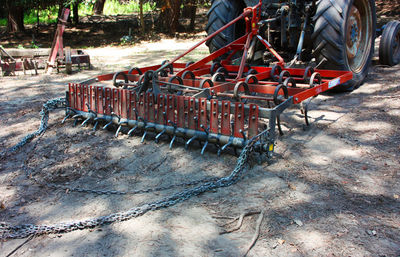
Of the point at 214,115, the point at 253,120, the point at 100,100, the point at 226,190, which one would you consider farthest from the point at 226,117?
the point at 100,100

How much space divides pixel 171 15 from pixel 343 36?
11422 mm

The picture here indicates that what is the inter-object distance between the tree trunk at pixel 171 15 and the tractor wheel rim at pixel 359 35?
1027cm

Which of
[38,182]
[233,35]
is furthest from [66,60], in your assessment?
[38,182]

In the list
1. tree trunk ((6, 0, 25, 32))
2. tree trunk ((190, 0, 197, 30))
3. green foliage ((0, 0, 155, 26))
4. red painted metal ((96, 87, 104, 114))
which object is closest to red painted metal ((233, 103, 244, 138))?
red painted metal ((96, 87, 104, 114))

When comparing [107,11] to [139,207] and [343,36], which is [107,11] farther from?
[139,207]

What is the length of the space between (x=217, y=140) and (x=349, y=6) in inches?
118

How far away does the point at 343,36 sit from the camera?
5.04 meters

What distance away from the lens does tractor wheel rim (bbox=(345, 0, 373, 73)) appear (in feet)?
18.6

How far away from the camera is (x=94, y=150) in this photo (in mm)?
4059

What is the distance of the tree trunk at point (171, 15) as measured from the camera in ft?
50.2

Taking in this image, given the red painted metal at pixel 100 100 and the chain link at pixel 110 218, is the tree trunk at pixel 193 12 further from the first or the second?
the chain link at pixel 110 218

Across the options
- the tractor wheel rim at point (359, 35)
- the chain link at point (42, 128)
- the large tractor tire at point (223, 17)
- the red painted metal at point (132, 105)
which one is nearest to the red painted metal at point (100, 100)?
the red painted metal at point (132, 105)

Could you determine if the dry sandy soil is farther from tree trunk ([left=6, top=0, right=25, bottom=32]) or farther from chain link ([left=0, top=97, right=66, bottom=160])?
tree trunk ([left=6, top=0, right=25, bottom=32])

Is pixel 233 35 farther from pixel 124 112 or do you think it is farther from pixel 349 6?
pixel 124 112
